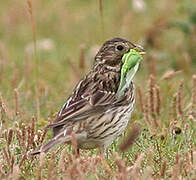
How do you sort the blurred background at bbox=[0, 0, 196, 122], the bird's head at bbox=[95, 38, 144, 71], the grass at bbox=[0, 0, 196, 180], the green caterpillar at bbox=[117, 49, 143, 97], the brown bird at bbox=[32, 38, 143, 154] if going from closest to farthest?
the grass at bbox=[0, 0, 196, 180] → the brown bird at bbox=[32, 38, 143, 154] → the green caterpillar at bbox=[117, 49, 143, 97] → the bird's head at bbox=[95, 38, 144, 71] → the blurred background at bbox=[0, 0, 196, 122]

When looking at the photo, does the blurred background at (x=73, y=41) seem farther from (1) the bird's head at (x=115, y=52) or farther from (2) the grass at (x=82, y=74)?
(1) the bird's head at (x=115, y=52)

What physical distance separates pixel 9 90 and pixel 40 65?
240cm

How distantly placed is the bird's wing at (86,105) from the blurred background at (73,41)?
1611 mm

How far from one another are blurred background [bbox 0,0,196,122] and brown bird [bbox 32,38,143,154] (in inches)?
53.8

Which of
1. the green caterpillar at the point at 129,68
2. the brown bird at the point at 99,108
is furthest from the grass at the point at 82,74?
the green caterpillar at the point at 129,68

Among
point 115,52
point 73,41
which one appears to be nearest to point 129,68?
point 115,52

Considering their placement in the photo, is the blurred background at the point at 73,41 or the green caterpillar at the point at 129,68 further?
the blurred background at the point at 73,41

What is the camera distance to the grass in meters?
6.14

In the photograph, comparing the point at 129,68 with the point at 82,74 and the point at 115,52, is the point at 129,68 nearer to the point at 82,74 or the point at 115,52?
the point at 115,52

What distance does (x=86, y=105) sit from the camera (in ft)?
22.5

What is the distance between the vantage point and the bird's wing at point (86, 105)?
6.66 m

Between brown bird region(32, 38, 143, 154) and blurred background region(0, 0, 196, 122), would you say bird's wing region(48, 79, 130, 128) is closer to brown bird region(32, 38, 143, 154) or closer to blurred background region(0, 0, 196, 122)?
brown bird region(32, 38, 143, 154)

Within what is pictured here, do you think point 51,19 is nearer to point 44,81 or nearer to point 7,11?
point 7,11

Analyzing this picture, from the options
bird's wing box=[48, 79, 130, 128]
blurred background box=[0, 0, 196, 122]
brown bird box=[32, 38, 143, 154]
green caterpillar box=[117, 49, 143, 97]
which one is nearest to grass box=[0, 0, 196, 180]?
blurred background box=[0, 0, 196, 122]
